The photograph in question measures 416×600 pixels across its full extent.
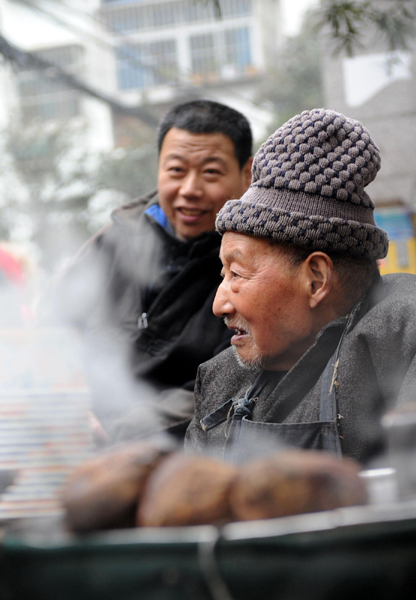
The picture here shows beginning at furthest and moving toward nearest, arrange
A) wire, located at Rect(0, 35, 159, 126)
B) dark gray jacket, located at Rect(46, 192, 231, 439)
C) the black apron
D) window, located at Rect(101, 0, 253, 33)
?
window, located at Rect(101, 0, 253, 33), wire, located at Rect(0, 35, 159, 126), dark gray jacket, located at Rect(46, 192, 231, 439), the black apron

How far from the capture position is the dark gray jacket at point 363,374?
1.56 m

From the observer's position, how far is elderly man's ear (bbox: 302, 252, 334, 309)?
1.80m

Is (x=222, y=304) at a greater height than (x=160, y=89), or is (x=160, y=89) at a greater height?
(x=160, y=89)

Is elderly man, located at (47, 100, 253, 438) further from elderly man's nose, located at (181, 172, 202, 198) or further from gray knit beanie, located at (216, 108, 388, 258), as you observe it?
gray knit beanie, located at (216, 108, 388, 258)

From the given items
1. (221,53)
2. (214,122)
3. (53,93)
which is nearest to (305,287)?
(214,122)

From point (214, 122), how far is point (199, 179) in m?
0.27

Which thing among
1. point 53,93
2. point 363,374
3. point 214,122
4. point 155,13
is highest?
point 155,13

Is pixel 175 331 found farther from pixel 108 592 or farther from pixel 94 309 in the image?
pixel 108 592

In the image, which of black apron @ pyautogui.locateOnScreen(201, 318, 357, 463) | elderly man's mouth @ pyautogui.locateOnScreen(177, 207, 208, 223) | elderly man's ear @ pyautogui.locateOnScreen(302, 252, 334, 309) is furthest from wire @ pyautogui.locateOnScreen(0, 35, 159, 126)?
black apron @ pyautogui.locateOnScreen(201, 318, 357, 463)

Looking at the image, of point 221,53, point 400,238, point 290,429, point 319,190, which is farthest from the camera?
point 221,53

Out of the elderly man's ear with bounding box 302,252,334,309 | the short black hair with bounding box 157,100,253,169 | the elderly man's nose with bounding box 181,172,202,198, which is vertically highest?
the short black hair with bounding box 157,100,253,169

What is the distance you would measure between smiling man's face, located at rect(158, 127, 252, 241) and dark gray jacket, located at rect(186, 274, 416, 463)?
123 cm

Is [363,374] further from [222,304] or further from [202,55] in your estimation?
[202,55]

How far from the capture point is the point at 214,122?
9.68 ft
